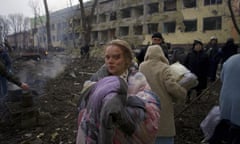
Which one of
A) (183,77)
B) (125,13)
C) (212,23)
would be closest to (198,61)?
(183,77)

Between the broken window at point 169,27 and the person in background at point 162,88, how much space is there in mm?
38890

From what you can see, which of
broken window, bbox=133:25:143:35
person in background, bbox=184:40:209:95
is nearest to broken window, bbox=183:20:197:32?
broken window, bbox=133:25:143:35

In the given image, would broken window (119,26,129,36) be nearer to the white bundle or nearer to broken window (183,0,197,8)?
broken window (183,0,197,8)

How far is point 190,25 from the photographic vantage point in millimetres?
39562

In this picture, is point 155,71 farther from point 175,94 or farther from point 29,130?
point 29,130

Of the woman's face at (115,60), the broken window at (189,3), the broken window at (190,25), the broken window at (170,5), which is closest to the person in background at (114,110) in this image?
the woman's face at (115,60)

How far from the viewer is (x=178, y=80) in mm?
3203

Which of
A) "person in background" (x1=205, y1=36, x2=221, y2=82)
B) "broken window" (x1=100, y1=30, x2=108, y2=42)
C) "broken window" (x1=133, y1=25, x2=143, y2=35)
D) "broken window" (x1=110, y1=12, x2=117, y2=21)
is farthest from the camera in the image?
"broken window" (x1=100, y1=30, x2=108, y2=42)

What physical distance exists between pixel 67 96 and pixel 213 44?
5329 millimetres

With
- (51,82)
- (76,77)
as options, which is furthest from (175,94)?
(76,77)

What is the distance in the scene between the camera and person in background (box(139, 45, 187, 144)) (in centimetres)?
323

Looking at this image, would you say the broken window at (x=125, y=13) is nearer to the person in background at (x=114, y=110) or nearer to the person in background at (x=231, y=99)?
the person in background at (x=231, y=99)

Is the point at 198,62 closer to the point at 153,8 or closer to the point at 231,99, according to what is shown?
the point at 231,99

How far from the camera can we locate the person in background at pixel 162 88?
323 cm
